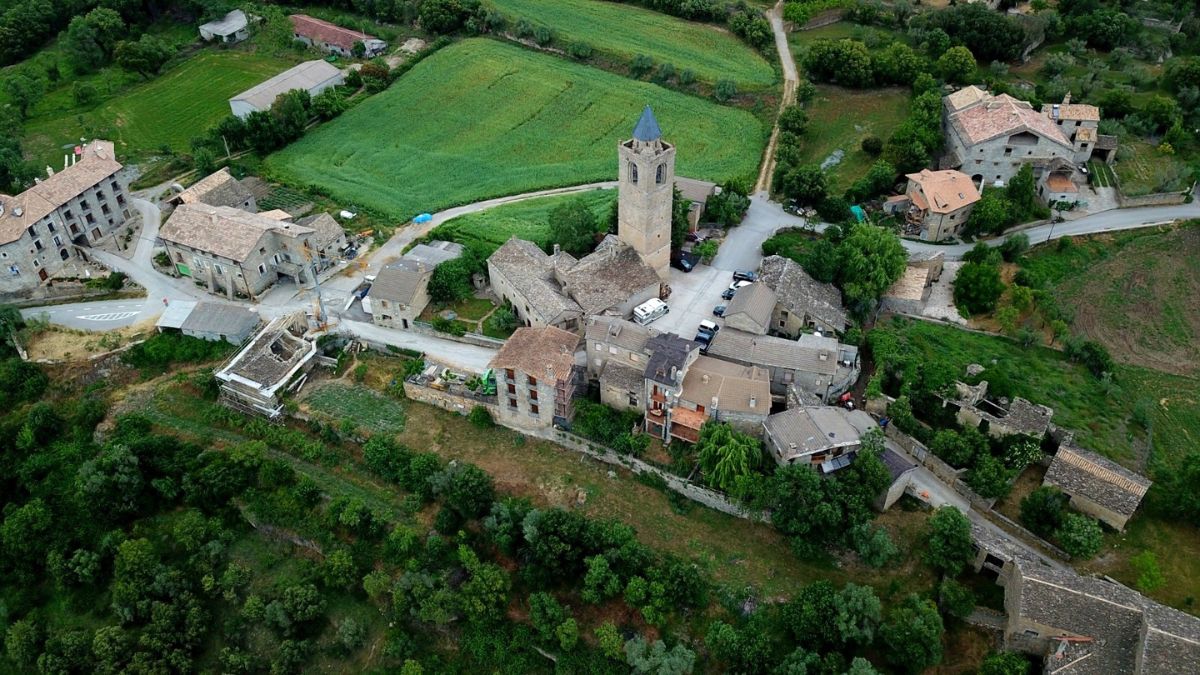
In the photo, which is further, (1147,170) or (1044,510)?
(1147,170)

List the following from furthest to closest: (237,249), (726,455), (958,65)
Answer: (958,65)
(237,249)
(726,455)

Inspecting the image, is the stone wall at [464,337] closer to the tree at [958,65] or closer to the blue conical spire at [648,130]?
the blue conical spire at [648,130]

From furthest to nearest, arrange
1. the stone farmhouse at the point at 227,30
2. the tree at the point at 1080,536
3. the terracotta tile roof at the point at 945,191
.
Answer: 1. the stone farmhouse at the point at 227,30
2. the terracotta tile roof at the point at 945,191
3. the tree at the point at 1080,536

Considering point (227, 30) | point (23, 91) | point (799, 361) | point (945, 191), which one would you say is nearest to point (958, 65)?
point (945, 191)

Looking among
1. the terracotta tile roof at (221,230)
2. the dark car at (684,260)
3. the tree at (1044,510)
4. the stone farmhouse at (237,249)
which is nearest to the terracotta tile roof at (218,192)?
the terracotta tile roof at (221,230)

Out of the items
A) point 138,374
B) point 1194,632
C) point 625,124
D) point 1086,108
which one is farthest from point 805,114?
point 138,374

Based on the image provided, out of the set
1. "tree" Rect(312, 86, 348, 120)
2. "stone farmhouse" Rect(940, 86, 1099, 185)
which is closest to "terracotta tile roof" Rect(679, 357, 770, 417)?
"stone farmhouse" Rect(940, 86, 1099, 185)

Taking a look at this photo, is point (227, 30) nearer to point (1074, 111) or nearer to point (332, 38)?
point (332, 38)
